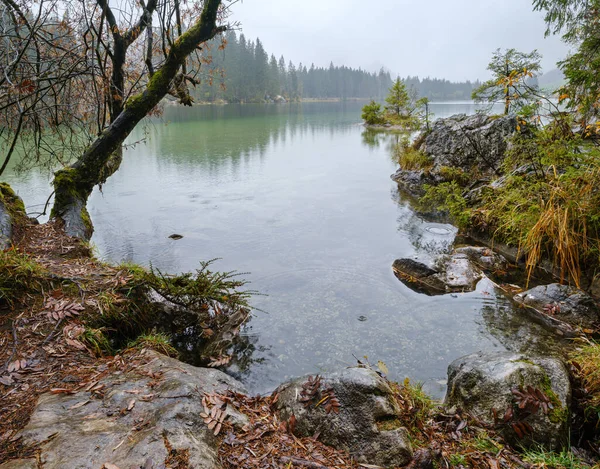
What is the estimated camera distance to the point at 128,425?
207cm

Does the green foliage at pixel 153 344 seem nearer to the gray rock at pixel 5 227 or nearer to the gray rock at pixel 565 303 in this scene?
the gray rock at pixel 5 227

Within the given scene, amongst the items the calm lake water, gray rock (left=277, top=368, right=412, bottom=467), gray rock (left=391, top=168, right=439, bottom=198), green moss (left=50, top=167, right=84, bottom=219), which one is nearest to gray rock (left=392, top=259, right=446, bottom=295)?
the calm lake water

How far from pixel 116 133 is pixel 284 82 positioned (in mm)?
101428

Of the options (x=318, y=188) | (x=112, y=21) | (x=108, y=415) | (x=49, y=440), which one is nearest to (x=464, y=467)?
(x=108, y=415)

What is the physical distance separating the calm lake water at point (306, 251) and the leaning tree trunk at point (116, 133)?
48.1 inches

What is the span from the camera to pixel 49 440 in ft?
6.12

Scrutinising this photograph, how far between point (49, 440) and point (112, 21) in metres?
6.67

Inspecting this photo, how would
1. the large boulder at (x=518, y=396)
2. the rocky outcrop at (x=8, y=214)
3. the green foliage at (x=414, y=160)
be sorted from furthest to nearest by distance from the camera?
the green foliage at (x=414, y=160) → the rocky outcrop at (x=8, y=214) → the large boulder at (x=518, y=396)

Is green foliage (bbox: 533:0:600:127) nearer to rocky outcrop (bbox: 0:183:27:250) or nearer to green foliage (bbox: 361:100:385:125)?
rocky outcrop (bbox: 0:183:27:250)

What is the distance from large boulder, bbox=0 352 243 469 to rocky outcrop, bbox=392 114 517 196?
397 inches

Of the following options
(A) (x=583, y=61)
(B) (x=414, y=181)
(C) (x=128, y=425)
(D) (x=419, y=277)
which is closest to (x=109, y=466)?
(C) (x=128, y=425)

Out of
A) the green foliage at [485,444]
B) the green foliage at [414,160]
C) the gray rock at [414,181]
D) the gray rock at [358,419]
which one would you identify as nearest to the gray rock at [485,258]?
the green foliage at [485,444]

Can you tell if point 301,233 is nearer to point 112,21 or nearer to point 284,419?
point 112,21

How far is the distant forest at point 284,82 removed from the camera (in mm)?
74688
